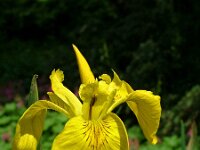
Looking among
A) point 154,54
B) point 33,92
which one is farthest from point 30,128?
point 154,54

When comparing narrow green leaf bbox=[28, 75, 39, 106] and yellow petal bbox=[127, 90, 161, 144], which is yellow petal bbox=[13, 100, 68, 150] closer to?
narrow green leaf bbox=[28, 75, 39, 106]

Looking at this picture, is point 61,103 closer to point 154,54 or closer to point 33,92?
point 33,92

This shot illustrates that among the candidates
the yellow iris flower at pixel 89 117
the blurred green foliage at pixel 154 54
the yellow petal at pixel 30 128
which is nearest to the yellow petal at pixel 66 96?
the yellow iris flower at pixel 89 117

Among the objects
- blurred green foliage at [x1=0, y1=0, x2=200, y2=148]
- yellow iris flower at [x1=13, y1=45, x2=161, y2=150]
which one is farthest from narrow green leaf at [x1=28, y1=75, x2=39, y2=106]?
blurred green foliage at [x1=0, y1=0, x2=200, y2=148]

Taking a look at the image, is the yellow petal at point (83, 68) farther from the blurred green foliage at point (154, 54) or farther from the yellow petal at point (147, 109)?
the blurred green foliage at point (154, 54)

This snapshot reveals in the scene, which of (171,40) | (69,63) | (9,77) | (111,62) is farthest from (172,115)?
(9,77)
